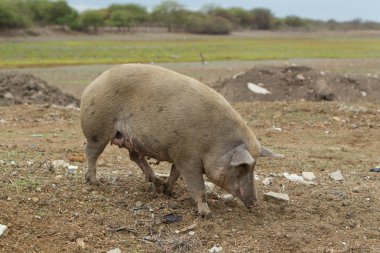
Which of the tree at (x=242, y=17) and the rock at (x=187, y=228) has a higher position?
the rock at (x=187, y=228)

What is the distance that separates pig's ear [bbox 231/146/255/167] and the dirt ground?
2.59 feet

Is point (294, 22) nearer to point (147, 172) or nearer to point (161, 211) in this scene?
point (147, 172)

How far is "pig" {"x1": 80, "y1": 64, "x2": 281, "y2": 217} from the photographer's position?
7047mm

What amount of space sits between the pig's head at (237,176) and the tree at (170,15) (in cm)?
12083

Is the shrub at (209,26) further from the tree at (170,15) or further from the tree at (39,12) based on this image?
the tree at (39,12)

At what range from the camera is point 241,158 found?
6852 millimetres

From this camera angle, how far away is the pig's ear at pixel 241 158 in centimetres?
681

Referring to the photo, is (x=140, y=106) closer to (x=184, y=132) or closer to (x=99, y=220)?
(x=184, y=132)

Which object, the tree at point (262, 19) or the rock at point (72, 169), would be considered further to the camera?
the tree at point (262, 19)

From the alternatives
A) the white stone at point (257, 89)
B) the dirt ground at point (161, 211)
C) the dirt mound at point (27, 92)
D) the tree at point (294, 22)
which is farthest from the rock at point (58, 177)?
the tree at point (294, 22)

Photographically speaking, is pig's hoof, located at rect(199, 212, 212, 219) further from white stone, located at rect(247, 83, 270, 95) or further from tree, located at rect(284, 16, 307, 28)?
tree, located at rect(284, 16, 307, 28)

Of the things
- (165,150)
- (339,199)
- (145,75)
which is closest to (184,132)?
(165,150)

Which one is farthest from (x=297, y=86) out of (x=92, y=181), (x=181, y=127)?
(x=181, y=127)

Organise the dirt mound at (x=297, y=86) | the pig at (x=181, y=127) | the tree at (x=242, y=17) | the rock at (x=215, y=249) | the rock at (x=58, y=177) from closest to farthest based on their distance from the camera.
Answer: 1. the rock at (x=215, y=249)
2. the pig at (x=181, y=127)
3. the rock at (x=58, y=177)
4. the dirt mound at (x=297, y=86)
5. the tree at (x=242, y=17)
